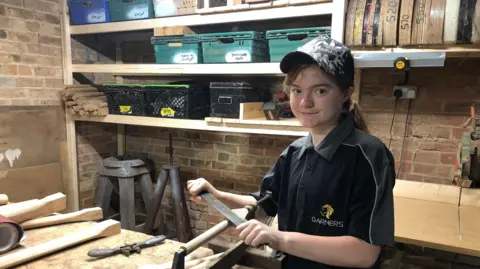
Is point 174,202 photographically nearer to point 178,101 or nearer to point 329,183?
point 178,101

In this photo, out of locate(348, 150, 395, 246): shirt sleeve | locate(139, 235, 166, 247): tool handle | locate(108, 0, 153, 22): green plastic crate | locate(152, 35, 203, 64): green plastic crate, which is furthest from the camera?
locate(108, 0, 153, 22): green plastic crate

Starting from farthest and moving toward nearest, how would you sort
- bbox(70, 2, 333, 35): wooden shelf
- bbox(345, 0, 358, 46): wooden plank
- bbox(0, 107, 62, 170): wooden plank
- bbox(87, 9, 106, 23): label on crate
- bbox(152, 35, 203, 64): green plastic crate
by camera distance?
bbox(87, 9, 106, 23): label on crate
bbox(0, 107, 62, 170): wooden plank
bbox(152, 35, 203, 64): green plastic crate
bbox(70, 2, 333, 35): wooden shelf
bbox(345, 0, 358, 46): wooden plank

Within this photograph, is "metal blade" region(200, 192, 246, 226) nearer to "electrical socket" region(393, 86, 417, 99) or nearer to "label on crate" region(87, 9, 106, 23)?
"electrical socket" region(393, 86, 417, 99)

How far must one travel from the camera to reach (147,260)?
1309 millimetres

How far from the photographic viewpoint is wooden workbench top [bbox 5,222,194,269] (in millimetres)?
1273

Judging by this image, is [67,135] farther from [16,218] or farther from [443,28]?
[443,28]

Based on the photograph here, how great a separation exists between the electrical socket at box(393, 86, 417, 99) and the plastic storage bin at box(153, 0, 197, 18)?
142 centimetres

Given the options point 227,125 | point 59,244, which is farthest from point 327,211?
point 227,125

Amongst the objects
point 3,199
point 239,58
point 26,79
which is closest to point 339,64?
point 239,58

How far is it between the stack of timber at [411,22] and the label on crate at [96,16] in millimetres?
1947

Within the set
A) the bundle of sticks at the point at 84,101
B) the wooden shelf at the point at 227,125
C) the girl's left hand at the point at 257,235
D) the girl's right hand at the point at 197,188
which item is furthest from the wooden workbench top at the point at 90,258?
the bundle of sticks at the point at 84,101

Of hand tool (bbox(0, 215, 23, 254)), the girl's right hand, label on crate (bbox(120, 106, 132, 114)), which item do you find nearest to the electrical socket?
the girl's right hand

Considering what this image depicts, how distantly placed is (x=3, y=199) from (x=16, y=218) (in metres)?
0.23

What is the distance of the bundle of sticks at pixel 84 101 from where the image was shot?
9.68 ft
